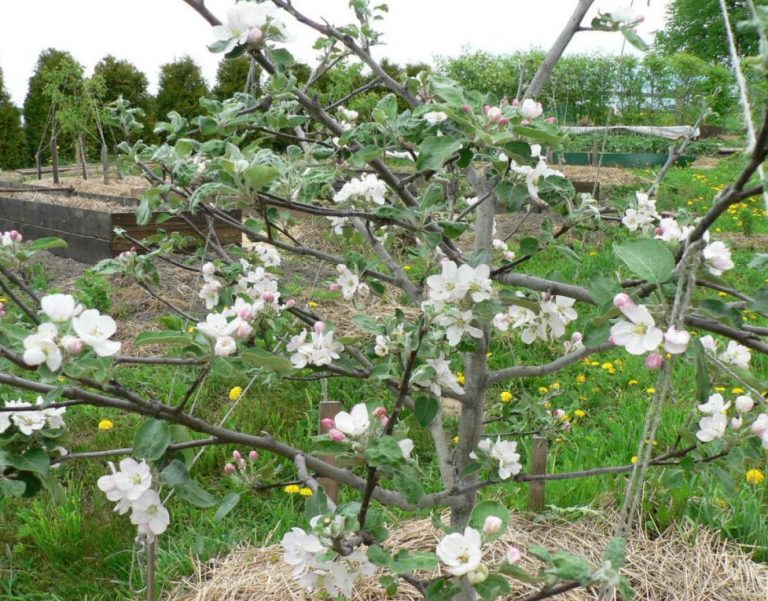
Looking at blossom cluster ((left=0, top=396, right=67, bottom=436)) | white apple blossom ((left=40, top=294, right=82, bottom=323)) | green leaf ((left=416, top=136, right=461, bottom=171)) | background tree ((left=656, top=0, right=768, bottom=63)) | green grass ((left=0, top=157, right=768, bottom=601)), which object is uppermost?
background tree ((left=656, top=0, right=768, bottom=63))

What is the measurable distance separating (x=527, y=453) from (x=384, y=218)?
6.19 ft

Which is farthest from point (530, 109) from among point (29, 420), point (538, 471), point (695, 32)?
point (695, 32)

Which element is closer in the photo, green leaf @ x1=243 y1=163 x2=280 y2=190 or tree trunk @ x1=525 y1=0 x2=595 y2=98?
green leaf @ x1=243 y1=163 x2=280 y2=190

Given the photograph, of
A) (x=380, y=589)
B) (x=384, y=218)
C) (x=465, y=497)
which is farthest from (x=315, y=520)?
(x=380, y=589)

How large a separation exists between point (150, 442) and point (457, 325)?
522 millimetres

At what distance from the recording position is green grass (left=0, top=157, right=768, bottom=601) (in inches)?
93.7

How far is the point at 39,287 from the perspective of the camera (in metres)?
5.34

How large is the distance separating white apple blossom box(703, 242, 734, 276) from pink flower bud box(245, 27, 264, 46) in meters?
0.75

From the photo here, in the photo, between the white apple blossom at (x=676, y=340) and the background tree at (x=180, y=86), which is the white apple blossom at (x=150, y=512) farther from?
the background tree at (x=180, y=86)

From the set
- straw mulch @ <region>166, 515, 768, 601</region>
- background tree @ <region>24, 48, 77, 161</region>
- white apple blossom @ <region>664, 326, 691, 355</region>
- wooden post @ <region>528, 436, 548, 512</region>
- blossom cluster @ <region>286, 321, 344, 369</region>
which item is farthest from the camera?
background tree @ <region>24, 48, 77, 161</region>

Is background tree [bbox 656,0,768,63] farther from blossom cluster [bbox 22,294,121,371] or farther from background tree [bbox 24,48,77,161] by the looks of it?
blossom cluster [bbox 22,294,121,371]

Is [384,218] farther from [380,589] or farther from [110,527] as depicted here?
[110,527]

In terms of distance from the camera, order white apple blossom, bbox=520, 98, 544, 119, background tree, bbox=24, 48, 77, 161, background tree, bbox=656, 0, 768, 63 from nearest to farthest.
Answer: white apple blossom, bbox=520, 98, 544, 119
background tree, bbox=24, 48, 77, 161
background tree, bbox=656, 0, 768, 63

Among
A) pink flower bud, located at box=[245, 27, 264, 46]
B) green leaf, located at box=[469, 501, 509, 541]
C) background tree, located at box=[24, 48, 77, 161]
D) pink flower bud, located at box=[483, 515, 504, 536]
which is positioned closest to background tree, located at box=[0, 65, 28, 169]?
background tree, located at box=[24, 48, 77, 161]
